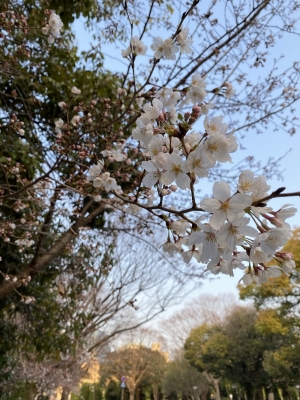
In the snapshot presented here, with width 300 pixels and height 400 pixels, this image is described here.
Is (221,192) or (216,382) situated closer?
(221,192)

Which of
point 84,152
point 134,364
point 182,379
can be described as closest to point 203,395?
point 182,379

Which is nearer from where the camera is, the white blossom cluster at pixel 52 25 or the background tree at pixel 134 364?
the white blossom cluster at pixel 52 25

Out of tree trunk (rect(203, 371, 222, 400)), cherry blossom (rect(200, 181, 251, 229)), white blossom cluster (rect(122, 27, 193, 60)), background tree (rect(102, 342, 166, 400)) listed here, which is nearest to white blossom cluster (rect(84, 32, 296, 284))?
cherry blossom (rect(200, 181, 251, 229))

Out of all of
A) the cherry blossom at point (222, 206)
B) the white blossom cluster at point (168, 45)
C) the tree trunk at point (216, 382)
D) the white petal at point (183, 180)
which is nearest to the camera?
the cherry blossom at point (222, 206)

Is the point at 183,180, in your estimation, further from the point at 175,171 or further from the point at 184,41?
the point at 184,41

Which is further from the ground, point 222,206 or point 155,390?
point 222,206

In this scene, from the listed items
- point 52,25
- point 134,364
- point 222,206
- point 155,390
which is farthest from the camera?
point 155,390

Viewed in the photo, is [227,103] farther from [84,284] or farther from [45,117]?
[84,284]

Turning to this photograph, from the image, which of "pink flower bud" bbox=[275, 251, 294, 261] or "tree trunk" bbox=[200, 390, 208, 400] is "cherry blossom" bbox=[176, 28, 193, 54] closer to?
"pink flower bud" bbox=[275, 251, 294, 261]

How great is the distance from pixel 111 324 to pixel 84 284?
6.22 m

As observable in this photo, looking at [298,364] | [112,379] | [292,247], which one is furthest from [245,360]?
[112,379]

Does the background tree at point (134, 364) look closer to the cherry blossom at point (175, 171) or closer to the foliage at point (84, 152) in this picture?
the foliage at point (84, 152)

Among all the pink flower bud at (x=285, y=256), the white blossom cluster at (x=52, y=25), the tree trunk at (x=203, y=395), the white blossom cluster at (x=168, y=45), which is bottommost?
the tree trunk at (x=203, y=395)

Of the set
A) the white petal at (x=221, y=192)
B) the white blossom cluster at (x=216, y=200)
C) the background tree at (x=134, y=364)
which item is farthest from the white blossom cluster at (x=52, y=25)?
the background tree at (x=134, y=364)
